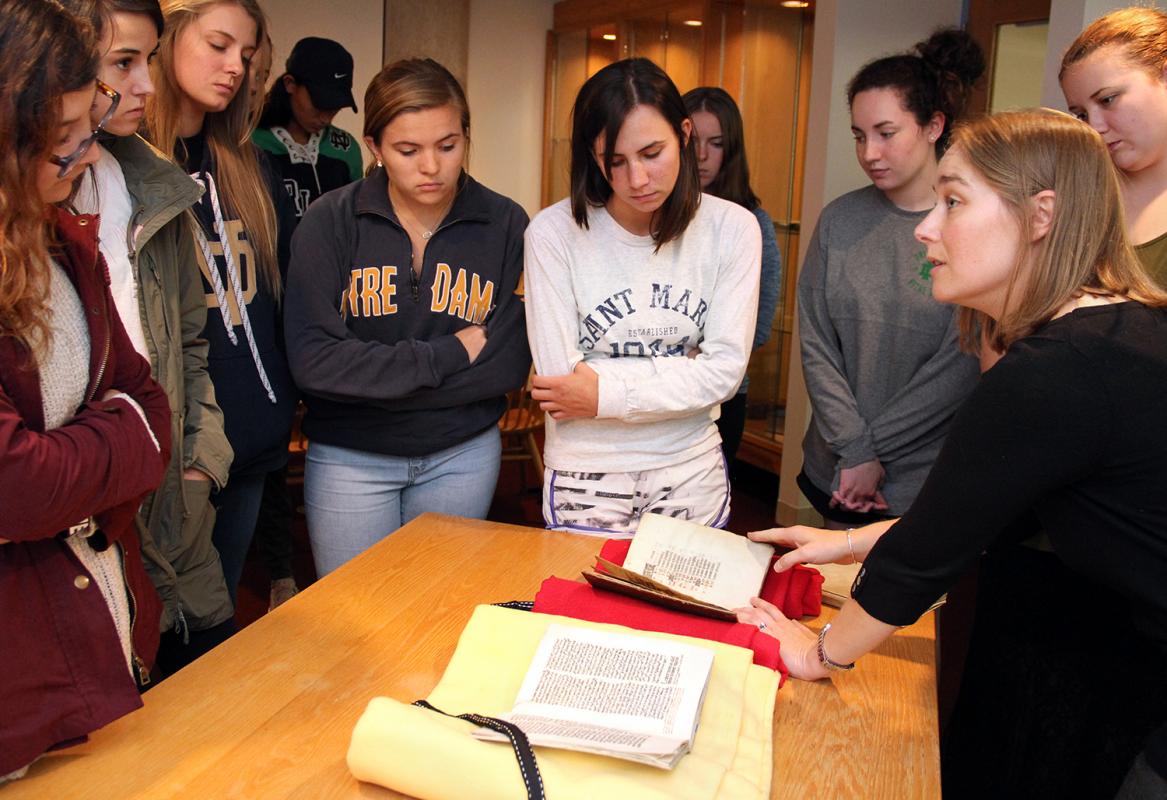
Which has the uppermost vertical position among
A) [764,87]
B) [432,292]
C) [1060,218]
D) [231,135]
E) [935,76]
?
[764,87]

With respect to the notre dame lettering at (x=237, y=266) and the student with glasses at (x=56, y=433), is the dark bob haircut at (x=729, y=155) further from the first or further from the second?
the student with glasses at (x=56, y=433)

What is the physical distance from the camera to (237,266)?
211 cm

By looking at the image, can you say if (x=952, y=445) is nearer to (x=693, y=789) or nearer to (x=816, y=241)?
(x=693, y=789)

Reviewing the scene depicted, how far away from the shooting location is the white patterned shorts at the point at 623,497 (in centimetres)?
202

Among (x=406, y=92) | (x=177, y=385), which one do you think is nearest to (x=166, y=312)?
(x=177, y=385)

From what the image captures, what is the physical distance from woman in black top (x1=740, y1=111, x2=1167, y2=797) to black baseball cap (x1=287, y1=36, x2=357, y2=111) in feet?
7.65

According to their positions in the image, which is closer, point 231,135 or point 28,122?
point 28,122

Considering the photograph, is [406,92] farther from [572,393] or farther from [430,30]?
[430,30]

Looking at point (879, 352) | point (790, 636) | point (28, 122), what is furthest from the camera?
point (879, 352)

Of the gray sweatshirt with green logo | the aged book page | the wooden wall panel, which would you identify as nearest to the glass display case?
the wooden wall panel

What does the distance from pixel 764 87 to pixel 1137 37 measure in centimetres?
294

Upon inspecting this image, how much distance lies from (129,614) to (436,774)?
1.71 feet

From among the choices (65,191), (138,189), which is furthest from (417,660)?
(138,189)

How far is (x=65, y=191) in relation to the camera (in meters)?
1.28
